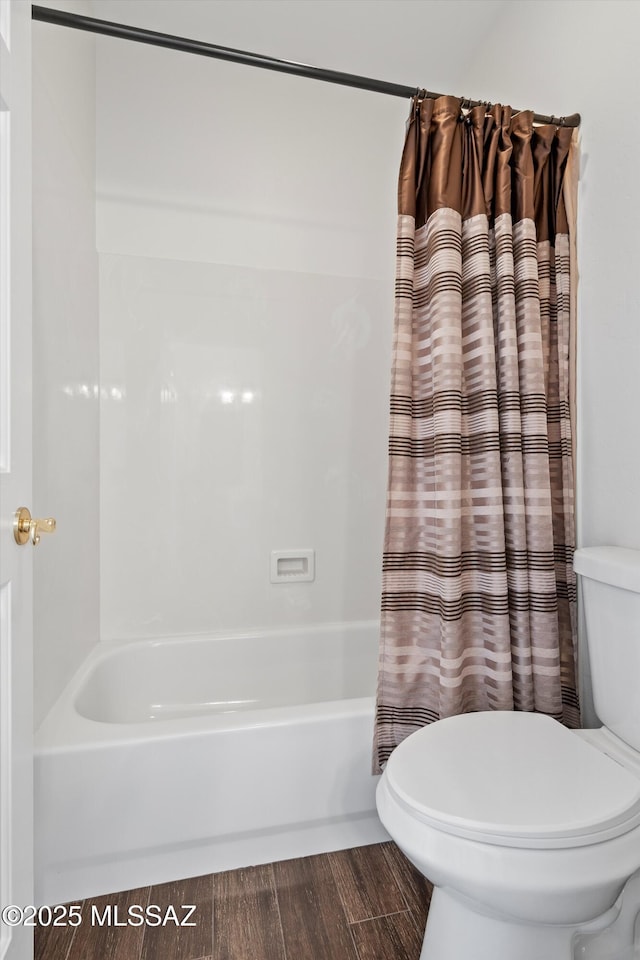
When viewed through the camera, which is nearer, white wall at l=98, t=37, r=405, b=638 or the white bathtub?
the white bathtub

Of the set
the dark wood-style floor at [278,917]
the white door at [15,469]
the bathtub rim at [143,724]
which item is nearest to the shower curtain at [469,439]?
the bathtub rim at [143,724]

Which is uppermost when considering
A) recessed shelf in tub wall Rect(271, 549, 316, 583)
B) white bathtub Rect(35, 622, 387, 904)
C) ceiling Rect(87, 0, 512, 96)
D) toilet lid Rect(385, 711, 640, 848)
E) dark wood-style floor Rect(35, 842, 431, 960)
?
ceiling Rect(87, 0, 512, 96)

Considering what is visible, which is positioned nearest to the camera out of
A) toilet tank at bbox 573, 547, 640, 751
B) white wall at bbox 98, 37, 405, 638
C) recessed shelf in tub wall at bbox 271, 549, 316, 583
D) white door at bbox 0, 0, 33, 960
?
white door at bbox 0, 0, 33, 960

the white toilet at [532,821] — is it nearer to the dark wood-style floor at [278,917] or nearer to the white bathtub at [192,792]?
the dark wood-style floor at [278,917]

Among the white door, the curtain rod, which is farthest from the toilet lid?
the curtain rod

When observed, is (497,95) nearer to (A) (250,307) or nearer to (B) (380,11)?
Answer: (B) (380,11)

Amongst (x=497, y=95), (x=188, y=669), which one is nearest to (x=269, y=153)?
(x=497, y=95)

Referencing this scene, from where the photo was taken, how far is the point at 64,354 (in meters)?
1.56

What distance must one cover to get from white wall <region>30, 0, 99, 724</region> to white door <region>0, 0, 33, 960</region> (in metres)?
0.44

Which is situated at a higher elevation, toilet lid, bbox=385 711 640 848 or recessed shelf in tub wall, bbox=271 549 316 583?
recessed shelf in tub wall, bbox=271 549 316 583

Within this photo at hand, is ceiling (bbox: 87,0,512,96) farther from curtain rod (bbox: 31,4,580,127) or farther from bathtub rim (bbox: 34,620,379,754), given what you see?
bathtub rim (bbox: 34,620,379,754)

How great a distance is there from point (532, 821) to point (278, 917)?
0.76 meters

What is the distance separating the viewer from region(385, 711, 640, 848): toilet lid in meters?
0.85

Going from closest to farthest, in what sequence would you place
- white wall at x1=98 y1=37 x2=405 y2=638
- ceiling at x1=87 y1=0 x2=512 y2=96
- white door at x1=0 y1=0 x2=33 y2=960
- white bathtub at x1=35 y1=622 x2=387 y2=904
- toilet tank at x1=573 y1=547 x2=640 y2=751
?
white door at x1=0 y1=0 x2=33 y2=960 → toilet tank at x1=573 y1=547 x2=640 y2=751 → white bathtub at x1=35 y1=622 x2=387 y2=904 → ceiling at x1=87 y1=0 x2=512 y2=96 → white wall at x1=98 y1=37 x2=405 y2=638
